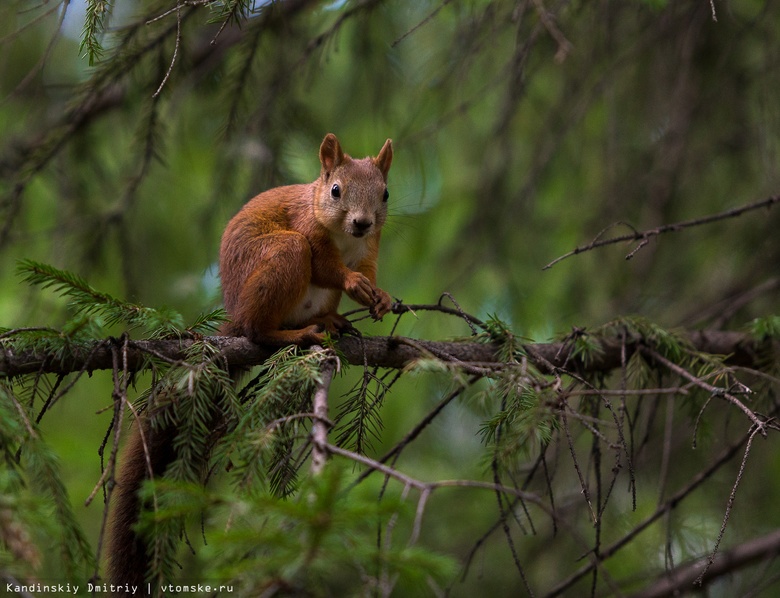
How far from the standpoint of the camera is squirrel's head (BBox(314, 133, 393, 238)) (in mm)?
2301

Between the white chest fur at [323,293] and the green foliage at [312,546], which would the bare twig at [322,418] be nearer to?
the green foliage at [312,546]

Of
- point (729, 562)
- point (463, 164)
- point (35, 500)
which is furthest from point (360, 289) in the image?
point (463, 164)

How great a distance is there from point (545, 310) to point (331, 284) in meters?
1.37

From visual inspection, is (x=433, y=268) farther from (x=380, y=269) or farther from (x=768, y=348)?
(x=768, y=348)

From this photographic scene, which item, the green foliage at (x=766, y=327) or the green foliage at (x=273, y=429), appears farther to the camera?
the green foliage at (x=766, y=327)

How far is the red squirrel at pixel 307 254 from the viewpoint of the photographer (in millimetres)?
2139

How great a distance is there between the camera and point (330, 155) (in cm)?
249

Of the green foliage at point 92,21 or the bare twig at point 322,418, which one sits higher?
the green foliage at point 92,21

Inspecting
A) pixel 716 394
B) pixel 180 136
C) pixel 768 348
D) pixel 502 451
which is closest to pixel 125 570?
pixel 502 451

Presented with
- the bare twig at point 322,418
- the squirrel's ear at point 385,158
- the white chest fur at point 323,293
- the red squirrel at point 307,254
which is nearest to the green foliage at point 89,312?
the bare twig at point 322,418

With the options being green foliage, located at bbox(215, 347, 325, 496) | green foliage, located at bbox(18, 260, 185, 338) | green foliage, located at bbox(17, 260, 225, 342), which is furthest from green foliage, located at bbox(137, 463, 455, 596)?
green foliage, located at bbox(18, 260, 185, 338)

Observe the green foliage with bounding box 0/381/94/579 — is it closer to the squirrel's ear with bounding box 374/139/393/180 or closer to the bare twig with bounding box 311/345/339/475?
the bare twig with bounding box 311/345/339/475

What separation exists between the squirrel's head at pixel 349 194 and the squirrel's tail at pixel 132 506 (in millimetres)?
839

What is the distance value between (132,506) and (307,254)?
2.88ft
